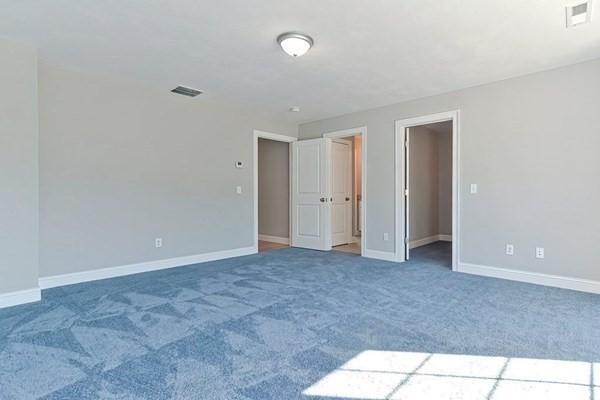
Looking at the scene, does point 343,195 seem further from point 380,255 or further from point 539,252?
point 539,252

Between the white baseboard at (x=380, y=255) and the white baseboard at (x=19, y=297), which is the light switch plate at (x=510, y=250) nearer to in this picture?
the white baseboard at (x=380, y=255)

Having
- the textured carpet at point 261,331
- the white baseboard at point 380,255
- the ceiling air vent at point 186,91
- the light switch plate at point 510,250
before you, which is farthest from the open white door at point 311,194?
the light switch plate at point 510,250

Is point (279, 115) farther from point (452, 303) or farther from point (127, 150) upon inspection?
point (452, 303)

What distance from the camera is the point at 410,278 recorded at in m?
3.94

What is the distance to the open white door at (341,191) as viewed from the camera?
628cm

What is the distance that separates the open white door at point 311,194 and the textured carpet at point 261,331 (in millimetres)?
2069

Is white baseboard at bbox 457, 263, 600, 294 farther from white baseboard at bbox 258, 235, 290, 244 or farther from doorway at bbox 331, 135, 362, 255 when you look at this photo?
white baseboard at bbox 258, 235, 290, 244

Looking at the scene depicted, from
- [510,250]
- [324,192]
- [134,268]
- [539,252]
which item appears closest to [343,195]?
[324,192]

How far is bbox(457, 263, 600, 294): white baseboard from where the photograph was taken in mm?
3410

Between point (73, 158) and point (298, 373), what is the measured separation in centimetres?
351

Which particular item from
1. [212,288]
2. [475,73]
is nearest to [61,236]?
[212,288]

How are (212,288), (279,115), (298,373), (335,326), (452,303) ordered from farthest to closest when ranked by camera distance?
(279,115), (212,288), (452,303), (335,326), (298,373)

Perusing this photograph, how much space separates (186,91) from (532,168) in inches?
176

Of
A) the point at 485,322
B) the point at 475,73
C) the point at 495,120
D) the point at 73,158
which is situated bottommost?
the point at 485,322
